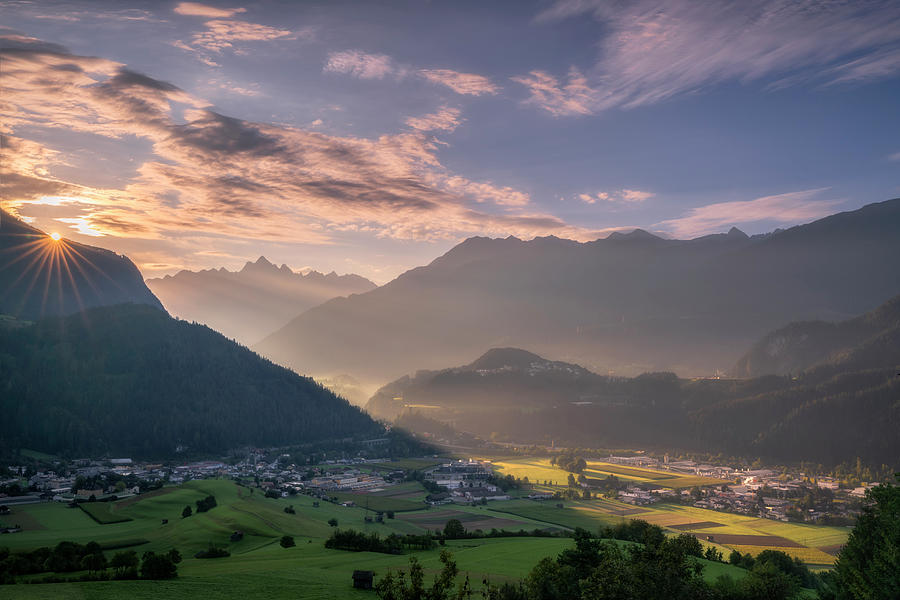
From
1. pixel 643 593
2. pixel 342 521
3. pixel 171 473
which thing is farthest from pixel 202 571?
pixel 171 473

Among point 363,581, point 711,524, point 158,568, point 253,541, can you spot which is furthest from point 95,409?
point 711,524

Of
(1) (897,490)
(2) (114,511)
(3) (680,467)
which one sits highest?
(1) (897,490)

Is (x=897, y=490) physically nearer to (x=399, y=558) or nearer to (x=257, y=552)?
(x=399, y=558)

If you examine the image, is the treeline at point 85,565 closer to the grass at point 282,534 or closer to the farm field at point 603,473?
the grass at point 282,534

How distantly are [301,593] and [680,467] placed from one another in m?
174

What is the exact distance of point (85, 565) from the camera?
140 feet

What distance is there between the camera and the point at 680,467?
7229 inches

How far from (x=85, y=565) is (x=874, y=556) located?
60.7 meters

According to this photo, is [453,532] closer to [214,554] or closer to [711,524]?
[214,554]

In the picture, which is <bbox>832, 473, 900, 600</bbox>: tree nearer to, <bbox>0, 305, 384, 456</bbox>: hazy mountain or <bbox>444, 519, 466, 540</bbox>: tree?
<bbox>444, 519, 466, 540</bbox>: tree

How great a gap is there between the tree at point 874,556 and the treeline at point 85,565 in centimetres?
5065

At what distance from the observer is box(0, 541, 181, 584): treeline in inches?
1543

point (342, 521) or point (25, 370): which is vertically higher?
point (25, 370)

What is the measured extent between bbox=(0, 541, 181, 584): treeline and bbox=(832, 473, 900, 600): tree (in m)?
50.7
